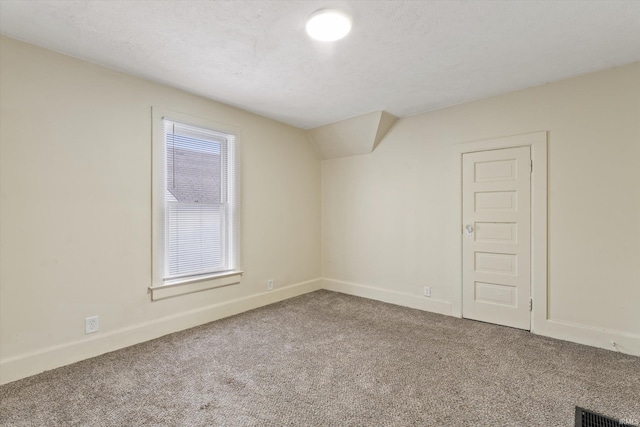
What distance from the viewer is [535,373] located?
86.4 inches

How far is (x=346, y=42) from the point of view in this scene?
223 centimetres

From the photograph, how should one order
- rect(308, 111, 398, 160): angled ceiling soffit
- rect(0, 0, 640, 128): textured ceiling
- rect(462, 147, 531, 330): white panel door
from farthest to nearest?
1. rect(308, 111, 398, 160): angled ceiling soffit
2. rect(462, 147, 531, 330): white panel door
3. rect(0, 0, 640, 128): textured ceiling

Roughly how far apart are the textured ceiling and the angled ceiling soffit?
68 cm

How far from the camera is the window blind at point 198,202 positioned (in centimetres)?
307

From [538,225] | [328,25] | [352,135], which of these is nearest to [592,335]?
[538,225]

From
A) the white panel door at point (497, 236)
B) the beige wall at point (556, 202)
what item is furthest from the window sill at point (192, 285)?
the white panel door at point (497, 236)

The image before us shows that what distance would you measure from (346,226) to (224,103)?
235cm

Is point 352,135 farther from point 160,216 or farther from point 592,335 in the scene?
point 592,335

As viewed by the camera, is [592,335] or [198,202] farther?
[198,202]

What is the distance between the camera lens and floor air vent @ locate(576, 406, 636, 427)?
64.3 inches

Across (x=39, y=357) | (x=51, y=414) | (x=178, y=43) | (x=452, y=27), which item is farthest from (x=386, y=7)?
(x=39, y=357)

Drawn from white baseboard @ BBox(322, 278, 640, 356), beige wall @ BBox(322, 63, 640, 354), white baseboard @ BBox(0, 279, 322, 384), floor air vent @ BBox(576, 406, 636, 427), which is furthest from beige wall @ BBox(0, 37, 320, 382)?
floor air vent @ BBox(576, 406, 636, 427)

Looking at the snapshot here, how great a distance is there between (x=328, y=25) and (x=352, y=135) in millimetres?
2170

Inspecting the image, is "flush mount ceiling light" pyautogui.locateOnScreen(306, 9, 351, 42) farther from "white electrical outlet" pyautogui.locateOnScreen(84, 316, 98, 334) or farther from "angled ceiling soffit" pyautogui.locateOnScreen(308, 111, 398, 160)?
"white electrical outlet" pyautogui.locateOnScreen(84, 316, 98, 334)
